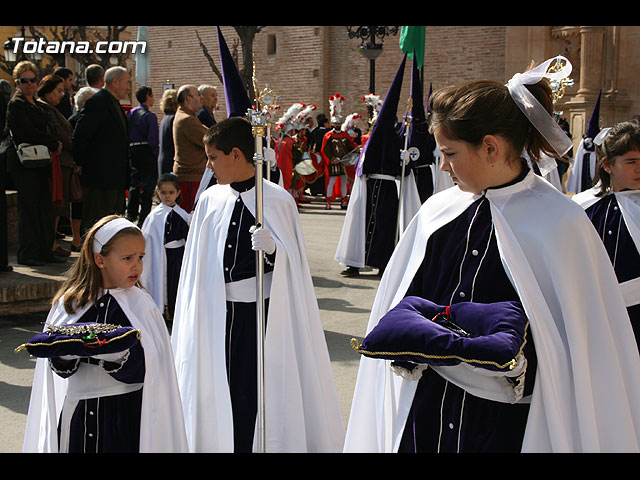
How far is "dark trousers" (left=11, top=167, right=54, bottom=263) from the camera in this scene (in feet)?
29.0

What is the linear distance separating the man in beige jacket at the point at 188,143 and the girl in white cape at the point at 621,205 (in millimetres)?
5332

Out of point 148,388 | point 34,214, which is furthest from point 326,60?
point 148,388

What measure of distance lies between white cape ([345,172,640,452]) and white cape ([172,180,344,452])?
1.90 meters

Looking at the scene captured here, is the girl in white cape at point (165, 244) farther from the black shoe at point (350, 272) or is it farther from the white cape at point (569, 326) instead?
the white cape at point (569, 326)

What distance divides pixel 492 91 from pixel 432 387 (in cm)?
95

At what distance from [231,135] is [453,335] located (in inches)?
89.2

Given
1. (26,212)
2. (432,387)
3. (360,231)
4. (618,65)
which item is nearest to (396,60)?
(618,65)

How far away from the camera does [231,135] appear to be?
4.35 m

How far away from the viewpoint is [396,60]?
91.5ft

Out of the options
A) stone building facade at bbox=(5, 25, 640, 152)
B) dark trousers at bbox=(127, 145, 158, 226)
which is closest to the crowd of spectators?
dark trousers at bbox=(127, 145, 158, 226)

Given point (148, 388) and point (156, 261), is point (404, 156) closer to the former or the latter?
point (156, 261)

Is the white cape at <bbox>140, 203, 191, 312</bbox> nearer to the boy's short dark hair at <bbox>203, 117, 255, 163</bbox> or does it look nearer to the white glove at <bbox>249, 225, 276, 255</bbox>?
the boy's short dark hair at <bbox>203, 117, 255, 163</bbox>

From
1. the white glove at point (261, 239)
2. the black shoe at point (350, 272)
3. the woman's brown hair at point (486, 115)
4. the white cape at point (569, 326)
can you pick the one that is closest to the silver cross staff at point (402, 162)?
the black shoe at point (350, 272)

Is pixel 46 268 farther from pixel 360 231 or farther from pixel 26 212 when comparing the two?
pixel 360 231
